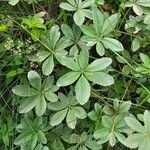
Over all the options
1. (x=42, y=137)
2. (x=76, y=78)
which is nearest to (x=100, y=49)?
(x=76, y=78)

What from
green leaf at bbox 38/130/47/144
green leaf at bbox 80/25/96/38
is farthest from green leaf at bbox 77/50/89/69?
green leaf at bbox 38/130/47/144

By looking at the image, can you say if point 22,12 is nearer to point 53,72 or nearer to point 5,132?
point 53,72

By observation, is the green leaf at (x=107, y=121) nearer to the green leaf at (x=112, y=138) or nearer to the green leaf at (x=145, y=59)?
the green leaf at (x=112, y=138)

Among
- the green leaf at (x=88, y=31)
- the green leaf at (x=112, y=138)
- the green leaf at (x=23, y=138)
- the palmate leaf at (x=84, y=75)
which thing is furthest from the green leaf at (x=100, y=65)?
the green leaf at (x=23, y=138)

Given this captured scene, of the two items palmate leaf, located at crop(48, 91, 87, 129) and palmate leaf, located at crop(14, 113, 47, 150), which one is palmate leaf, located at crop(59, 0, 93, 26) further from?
palmate leaf, located at crop(14, 113, 47, 150)

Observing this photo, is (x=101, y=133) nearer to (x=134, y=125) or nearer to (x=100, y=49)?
(x=134, y=125)
